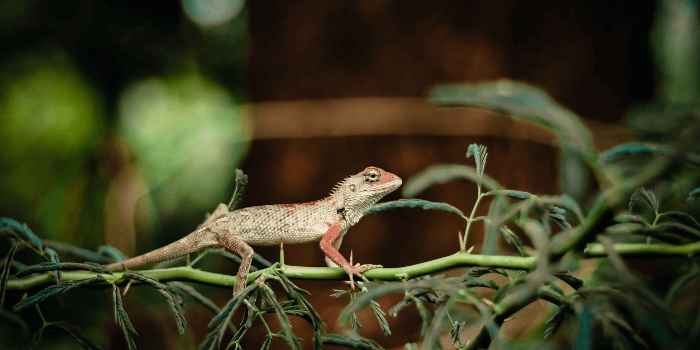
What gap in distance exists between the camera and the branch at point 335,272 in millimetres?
480

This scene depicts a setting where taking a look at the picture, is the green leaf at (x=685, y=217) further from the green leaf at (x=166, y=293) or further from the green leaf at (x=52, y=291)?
the green leaf at (x=52, y=291)

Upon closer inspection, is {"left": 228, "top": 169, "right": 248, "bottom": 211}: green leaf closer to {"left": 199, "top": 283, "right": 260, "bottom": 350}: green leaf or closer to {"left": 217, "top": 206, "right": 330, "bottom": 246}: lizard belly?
{"left": 217, "top": 206, "right": 330, "bottom": 246}: lizard belly

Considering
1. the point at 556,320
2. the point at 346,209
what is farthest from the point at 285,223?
the point at 556,320

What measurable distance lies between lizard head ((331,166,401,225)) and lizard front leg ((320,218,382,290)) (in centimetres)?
4

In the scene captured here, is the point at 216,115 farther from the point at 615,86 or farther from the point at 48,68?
the point at 615,86

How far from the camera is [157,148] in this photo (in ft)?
4.41

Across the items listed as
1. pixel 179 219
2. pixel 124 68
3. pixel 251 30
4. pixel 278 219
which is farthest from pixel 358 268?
pixel 124 68

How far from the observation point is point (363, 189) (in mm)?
803

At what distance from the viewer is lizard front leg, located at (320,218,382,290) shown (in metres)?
0.60

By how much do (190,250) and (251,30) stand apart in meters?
0.93

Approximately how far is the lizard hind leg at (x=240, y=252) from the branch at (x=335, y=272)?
3cm

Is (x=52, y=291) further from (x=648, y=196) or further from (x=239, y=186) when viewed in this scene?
(x=648, y=196)

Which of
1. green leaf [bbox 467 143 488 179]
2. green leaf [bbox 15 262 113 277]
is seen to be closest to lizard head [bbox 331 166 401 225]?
green leaf [bbox 467 143 488 179]

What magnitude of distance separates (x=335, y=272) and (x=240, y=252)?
0.74 feet
